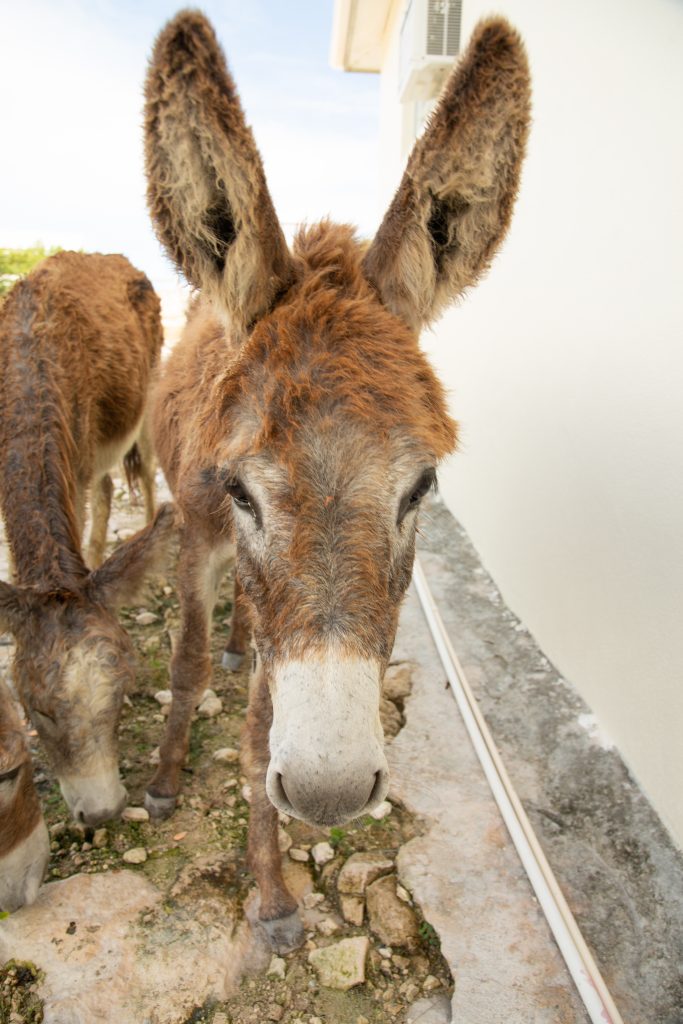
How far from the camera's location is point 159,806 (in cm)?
305

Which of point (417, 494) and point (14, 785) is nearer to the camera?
point (417, 494)

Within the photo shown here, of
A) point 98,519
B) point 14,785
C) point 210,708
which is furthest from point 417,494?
point 98,519

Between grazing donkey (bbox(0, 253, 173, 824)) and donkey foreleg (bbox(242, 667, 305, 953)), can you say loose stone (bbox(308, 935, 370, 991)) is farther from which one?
grazing donkey (bbox(0, 253, 173, 824))

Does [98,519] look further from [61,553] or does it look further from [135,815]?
[135,815]

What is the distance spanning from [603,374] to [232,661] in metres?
2.88

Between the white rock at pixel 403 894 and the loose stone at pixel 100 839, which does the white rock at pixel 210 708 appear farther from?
the white rock at pixel 403 894

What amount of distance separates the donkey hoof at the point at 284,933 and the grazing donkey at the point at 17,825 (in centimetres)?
98

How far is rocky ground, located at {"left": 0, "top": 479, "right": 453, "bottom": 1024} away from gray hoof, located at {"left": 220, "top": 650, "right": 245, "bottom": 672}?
869 mm

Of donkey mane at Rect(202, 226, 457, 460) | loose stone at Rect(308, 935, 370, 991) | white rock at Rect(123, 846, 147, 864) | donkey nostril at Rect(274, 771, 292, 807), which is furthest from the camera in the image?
white rock at Rect(123, 846, 147, 864)

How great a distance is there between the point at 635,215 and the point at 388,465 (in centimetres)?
217

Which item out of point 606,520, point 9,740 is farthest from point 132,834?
point 606,520

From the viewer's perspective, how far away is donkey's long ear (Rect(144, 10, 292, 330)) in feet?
5.22

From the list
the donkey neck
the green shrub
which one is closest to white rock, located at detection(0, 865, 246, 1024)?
the donkey neck

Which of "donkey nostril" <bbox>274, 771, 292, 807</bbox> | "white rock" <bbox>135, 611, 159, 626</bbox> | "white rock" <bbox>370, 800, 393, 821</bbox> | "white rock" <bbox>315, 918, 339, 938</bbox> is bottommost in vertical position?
"white rock" <bbox>135, 611, 159, 626</bbox>
